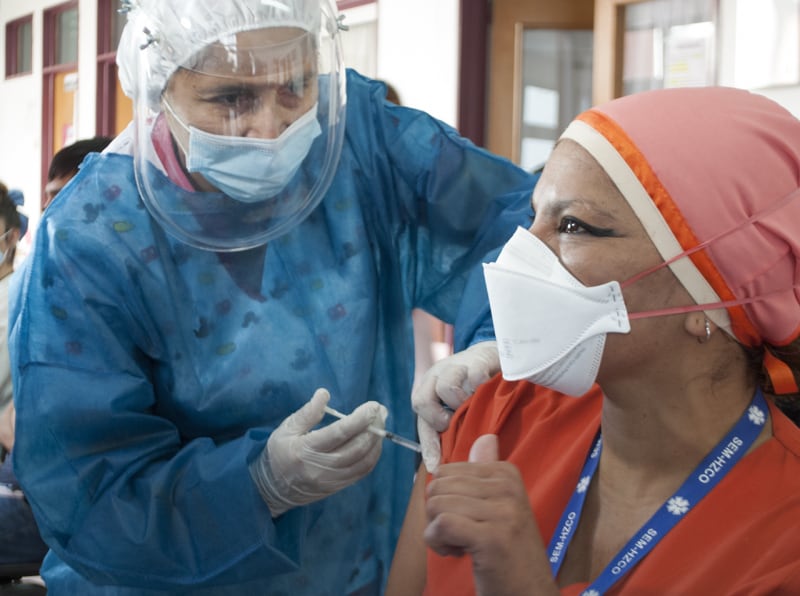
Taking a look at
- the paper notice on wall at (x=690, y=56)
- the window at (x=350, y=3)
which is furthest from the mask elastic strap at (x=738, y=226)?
the window at (x=350, y=3)

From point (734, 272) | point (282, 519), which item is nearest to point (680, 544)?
point (734, 272)

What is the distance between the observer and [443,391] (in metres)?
1.40

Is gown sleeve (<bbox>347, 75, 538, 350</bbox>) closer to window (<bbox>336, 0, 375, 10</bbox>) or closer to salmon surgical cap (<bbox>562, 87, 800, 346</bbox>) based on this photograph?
salmon surgical cap (<bbox>562, 87, 800, 346</bbox>)

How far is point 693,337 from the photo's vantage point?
112 centimetres

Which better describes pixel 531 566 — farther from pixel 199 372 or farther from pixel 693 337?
pixel 199 372

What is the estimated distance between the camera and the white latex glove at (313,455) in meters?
1.33

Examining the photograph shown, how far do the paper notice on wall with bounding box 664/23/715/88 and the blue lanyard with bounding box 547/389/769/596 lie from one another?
216cm

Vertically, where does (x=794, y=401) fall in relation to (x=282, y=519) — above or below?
above

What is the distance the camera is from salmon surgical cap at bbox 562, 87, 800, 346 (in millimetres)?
1051

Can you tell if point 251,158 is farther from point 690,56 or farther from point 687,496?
point 690,56

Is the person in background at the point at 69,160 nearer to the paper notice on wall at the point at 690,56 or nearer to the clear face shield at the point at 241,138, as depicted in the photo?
the clear face shield at the point at 241,138

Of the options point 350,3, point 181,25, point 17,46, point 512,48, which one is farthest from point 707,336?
point 17,46

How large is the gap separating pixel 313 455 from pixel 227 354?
0.68ft

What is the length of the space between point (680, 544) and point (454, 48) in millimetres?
3351
